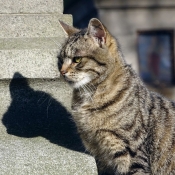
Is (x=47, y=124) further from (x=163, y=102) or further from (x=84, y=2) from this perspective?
(x=84, y=2)

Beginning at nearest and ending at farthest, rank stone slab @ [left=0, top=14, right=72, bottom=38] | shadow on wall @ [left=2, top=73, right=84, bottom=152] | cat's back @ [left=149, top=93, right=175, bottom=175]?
cat's back @ [left=149, top=93, right=175, bottom=175] → shadow on wall @ [left=2, top=73, right=84, bottom=152] → stone slab @ [left=0, top=14, right=72, bottom=38]

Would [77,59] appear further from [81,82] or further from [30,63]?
[30,63]

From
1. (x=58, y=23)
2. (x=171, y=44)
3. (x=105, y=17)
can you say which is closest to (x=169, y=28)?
(x=171, y=44)

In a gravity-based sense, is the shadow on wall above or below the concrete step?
below

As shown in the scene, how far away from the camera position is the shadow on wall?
16.3ft

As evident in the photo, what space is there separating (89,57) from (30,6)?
108 cm

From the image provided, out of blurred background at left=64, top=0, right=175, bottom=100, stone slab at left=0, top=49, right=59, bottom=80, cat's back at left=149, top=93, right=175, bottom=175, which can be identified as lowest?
blurred background at left=64, top=0, right=175, bottom=100

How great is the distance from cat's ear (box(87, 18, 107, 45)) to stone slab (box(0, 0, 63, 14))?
90 cm

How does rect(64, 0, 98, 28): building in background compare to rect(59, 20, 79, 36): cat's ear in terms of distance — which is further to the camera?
rect(64, 0, 98, 28): building in background

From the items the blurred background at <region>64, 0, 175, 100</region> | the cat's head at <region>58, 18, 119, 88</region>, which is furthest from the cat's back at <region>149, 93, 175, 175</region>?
the blurred background at <region>64, 0, 175, 100</region>

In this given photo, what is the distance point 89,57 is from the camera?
462 centimetres

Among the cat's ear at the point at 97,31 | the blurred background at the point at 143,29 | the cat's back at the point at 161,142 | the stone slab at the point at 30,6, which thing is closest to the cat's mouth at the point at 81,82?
the cat's ear at the point at 97,31

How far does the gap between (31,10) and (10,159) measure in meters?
1.66

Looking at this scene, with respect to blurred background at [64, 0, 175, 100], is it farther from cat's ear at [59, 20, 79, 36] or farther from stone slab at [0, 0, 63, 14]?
cat's ear at [59, 20, 79, 36]
